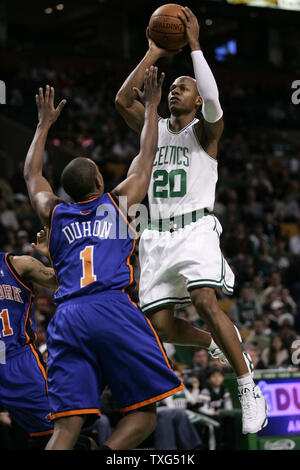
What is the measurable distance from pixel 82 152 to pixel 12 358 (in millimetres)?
10545

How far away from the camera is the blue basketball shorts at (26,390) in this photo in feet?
16.5

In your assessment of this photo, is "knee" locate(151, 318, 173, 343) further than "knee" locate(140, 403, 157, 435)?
Yes

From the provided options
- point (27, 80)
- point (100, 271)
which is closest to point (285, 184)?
point (27, 80)

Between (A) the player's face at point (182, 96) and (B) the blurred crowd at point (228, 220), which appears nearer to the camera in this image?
(A) the player's face at point (182, 96)

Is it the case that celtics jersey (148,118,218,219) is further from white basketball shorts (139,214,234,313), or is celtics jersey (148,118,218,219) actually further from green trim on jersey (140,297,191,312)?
green trim on jersey (140,297,191,312)

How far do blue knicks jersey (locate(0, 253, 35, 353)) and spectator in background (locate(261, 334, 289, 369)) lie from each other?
5109 mm

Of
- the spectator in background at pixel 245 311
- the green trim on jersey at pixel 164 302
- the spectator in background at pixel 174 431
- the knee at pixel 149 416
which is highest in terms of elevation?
Result: the green trim on jersey at pixel 164 302

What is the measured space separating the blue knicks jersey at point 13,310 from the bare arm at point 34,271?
43 mm

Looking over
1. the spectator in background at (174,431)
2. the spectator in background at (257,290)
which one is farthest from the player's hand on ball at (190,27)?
the spectator in background at (257,290)

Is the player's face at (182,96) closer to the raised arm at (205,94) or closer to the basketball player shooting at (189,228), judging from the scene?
the basketball player shooting at (189,228)

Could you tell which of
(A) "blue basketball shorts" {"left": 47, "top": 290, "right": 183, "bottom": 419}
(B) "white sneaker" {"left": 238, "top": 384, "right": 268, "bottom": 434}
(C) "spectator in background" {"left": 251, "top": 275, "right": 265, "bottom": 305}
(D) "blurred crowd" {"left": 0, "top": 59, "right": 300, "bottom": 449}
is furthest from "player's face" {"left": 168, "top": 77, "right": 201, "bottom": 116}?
A: (C) "spectator in background" {"left": 251, "top": 275, "right": 265, "bottom": 305}

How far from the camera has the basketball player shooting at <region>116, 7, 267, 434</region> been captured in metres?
4.72

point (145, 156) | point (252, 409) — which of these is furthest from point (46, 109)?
point (252, 409)
